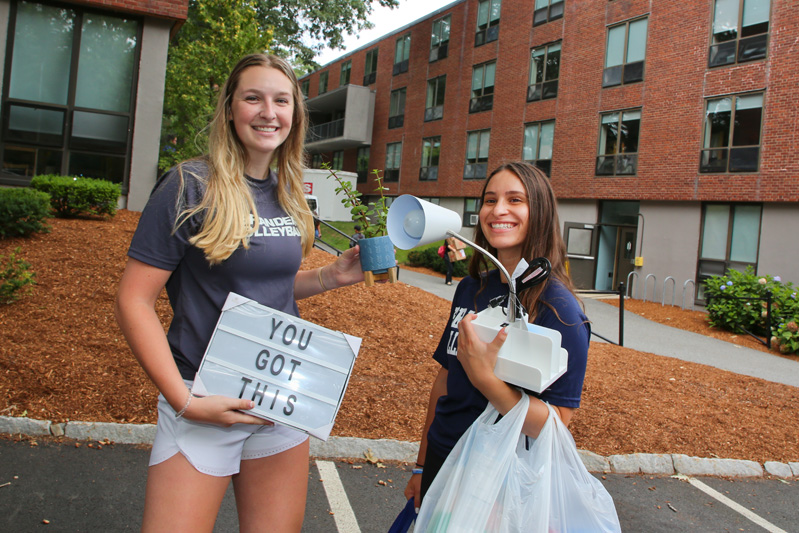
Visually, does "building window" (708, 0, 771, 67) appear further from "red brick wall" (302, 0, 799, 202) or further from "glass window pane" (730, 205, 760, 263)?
"glass window pane" (730, 205, 760, 263)

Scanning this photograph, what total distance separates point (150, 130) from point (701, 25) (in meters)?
16.9

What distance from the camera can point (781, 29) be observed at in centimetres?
1667

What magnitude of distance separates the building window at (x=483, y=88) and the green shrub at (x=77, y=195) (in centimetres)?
1955

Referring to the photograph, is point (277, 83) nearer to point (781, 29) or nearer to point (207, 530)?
point (207, 530)

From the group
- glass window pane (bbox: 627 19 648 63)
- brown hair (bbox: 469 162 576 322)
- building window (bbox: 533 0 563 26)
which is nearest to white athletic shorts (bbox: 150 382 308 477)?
brown hair (bbox: 469 162 576 322)

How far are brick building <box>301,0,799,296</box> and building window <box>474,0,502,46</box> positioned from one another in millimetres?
70

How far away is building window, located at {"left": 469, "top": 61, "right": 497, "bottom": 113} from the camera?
2698cm

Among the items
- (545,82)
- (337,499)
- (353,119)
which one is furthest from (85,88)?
(353,119)

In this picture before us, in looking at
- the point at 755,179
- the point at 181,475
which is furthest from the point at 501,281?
the point at 755,179

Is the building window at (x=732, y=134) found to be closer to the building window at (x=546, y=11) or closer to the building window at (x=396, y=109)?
the building window at (x=546, y=11)

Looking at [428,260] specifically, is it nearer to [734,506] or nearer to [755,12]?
[755,12]

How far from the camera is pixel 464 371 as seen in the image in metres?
2.04

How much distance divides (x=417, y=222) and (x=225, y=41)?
14.1m

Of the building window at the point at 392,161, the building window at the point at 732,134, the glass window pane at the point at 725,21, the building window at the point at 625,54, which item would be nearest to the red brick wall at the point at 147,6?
the building window at the point at 625,54
